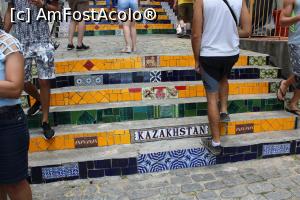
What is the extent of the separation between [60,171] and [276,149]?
8.27 ft

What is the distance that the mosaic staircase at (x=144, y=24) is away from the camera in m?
9.10

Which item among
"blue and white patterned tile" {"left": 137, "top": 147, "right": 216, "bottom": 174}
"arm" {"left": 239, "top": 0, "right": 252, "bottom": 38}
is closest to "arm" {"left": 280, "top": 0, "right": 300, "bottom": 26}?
"arm" {"left": 239, "top": 0, "right": 252, "bottom": 38}

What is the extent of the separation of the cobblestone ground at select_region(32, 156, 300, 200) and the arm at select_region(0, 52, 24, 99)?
1531mm

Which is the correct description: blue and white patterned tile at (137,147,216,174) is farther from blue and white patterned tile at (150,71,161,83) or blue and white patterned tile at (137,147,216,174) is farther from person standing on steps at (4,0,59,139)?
blue and white patterned tile at (150,71,161,83)

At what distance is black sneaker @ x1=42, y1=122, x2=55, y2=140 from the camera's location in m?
3.88

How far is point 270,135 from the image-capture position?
4.40 metres

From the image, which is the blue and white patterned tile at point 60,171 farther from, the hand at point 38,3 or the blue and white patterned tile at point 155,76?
the blue and white patterned tile at point 155,76

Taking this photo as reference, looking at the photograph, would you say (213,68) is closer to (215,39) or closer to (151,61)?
(215,39)

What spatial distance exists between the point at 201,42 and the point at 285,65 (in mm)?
2488

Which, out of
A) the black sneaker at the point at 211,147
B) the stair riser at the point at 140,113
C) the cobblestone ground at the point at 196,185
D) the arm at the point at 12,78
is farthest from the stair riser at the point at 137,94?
the arm at the point at 12,78

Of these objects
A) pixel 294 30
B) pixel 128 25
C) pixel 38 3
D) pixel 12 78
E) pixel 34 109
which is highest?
pixel 38 3

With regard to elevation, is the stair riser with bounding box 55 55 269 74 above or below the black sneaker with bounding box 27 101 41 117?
above

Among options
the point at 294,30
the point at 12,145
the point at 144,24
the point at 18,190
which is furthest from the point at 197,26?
the point at 144,24

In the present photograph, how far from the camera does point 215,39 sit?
373 cm
